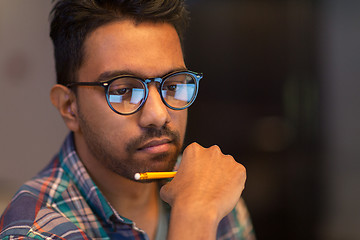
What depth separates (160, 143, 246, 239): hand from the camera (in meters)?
0.66

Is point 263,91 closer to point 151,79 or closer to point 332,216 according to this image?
point 332,216

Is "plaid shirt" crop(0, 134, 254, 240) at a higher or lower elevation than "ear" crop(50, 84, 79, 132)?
lower

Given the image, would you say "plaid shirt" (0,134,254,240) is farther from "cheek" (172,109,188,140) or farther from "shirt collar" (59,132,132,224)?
"cheek" (172,109,188,140)

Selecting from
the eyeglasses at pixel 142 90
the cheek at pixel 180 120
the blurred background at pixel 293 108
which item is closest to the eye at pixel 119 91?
the eyeglasses at pixel 142 90

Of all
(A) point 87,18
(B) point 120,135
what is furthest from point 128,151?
(A) point 87,18

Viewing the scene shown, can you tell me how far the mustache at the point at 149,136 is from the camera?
78 cm

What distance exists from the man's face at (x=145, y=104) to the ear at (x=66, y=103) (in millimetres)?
83

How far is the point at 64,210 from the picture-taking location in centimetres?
86

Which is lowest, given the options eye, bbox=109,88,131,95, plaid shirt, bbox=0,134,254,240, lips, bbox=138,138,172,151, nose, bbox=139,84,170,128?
plaid shirt, bbox=0,134,254,240

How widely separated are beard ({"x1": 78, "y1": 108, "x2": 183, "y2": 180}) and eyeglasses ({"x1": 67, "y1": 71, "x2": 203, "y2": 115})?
2.1 inches

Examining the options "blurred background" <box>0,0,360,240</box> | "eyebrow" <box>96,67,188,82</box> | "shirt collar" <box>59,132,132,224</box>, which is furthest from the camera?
"blurred background" <box>0,0,360,240</box>

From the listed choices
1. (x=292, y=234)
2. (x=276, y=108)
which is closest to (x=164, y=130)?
(x=276, y=108)

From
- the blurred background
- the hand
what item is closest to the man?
the hand

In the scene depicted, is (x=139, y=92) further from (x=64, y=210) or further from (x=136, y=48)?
(x=64, y=210)
